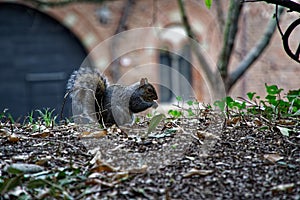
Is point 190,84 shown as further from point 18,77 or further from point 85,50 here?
point 18,77

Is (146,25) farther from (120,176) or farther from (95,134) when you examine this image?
(120,176)

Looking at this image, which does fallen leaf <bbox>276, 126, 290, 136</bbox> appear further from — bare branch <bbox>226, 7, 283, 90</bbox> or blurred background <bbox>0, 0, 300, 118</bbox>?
blurred background <bbox>0, 0, 300, 118</bbox>

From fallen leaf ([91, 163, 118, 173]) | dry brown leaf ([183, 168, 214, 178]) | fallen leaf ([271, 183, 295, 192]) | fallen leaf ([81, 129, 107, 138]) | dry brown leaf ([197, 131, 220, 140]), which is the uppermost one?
fallen leaf ([81, 129, 107, 138])

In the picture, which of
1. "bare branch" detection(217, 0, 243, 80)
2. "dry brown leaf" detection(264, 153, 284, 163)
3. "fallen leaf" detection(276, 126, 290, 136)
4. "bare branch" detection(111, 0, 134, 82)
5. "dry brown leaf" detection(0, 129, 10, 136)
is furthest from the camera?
"bare branch" detection(111, 0, 134, 82)

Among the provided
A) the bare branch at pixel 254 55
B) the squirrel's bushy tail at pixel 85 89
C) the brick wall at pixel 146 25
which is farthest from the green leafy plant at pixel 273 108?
the brick wall at pixel 146 25

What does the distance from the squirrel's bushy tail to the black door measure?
393cm

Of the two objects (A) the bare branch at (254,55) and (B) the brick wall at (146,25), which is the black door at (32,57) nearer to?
(B) the brick wall at (146,25)

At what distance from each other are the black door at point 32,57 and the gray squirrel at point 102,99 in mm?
3938

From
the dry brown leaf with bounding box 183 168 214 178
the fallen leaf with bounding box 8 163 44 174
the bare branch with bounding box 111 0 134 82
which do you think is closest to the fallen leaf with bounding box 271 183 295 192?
the dry brown leaf with bounding box 183 168 214 178

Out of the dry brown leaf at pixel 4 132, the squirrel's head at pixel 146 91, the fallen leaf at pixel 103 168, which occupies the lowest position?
the fallen leaf at pixel 103 168

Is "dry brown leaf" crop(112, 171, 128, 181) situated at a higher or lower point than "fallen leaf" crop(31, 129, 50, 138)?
lower

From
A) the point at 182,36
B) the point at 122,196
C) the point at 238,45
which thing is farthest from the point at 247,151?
the point at 238,45

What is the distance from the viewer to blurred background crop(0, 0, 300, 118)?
22.1ft

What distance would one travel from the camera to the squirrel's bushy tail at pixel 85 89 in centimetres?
279
